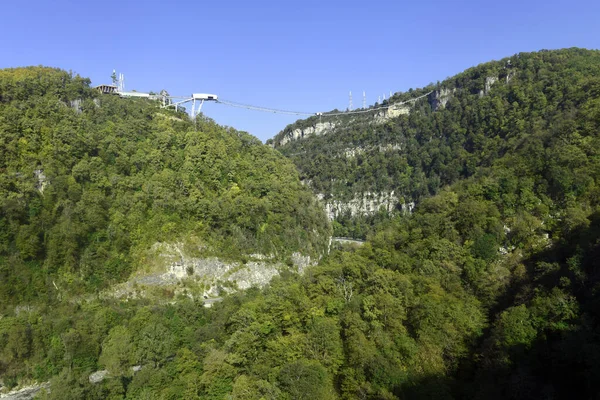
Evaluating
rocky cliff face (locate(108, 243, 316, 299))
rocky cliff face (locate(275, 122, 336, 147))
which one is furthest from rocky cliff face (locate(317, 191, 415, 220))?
rocky cliff face (locate(108, 243, 316, 299))

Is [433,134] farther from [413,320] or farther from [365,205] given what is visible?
[413,320]

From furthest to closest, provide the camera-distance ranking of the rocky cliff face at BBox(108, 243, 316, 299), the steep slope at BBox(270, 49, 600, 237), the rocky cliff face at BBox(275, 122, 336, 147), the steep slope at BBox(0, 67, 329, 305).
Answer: the rocky cliff face at BBox(275, 122, 336, 147) < the steep slope at BBox(270, 49, 600, 237) < the rocky cliff face at BBox(108, 243, 316, 299) < the steep slope at BBox(0, 67, 329, 305)

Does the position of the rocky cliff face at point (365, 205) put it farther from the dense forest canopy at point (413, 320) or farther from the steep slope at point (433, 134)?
the dense forest canopy at point (413, 320)

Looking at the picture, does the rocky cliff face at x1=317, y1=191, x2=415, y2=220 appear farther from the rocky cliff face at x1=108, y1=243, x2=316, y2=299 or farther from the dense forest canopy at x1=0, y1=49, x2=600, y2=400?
the rocky cliff face at x1=108, y1=243, x2=316, y2=299

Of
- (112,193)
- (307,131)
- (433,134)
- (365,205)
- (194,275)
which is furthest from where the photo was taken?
(307,131)

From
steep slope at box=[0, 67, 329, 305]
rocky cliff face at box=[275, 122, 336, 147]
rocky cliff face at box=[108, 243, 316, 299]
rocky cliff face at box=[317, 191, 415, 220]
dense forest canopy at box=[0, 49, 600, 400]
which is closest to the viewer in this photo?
dense forest canopy at box=[0, 49, 600, 400]

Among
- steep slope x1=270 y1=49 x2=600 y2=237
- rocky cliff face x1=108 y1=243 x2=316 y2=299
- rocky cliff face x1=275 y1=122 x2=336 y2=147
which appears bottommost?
rocky cliff face x1=108 y1=243 x2=316 y2=299

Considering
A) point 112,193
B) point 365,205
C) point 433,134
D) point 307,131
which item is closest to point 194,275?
point 112,193
